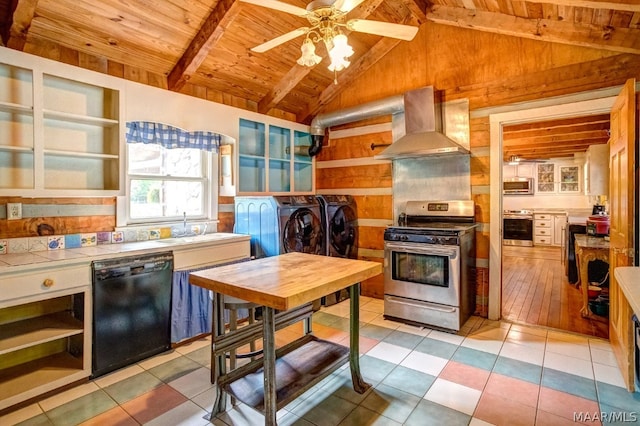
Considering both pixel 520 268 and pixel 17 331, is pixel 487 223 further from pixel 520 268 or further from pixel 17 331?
pixel 17 331

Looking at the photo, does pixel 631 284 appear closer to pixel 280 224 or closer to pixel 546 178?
pixel 280 224

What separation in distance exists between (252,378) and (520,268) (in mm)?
5563

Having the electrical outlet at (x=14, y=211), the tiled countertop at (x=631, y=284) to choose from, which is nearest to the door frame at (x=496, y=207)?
the tiled countertop at (x=631, y=284)

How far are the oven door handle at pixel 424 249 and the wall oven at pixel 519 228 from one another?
21.0ft

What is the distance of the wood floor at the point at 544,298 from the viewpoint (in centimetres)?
340

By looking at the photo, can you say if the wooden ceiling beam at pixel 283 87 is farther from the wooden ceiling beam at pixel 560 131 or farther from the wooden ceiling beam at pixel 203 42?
the wooden ceiling beam at pixel 560 131

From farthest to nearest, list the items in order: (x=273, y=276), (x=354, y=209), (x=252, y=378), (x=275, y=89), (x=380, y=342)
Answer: (x=354, y=209) < (x=275, y=89) < (x=380, y=342) < (x=252, y=378) < (x=273, y=276)

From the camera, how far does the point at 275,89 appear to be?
416 cm

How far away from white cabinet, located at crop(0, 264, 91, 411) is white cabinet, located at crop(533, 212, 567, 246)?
920 cm

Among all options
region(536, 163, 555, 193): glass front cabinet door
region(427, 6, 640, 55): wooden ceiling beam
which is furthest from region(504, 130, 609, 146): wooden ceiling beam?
region(427, 6, 640, 55): wooden ceiling beam

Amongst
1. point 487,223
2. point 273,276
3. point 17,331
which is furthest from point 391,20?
point 17,331

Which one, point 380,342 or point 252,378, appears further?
point 380,342

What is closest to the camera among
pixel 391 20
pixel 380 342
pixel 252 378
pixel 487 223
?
pixel 252 378

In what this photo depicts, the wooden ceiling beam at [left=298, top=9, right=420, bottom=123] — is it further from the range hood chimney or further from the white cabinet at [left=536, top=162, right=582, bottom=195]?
the white cabinet at [left=536, top=162, right=582, bottom=195]
